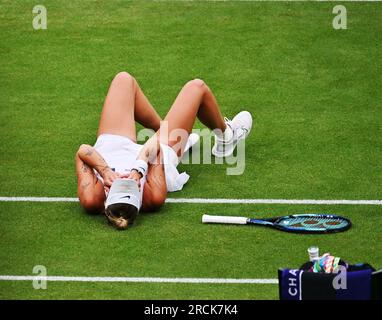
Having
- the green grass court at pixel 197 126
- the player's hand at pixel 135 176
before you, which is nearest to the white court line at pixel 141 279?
the green grass court at pixel 197 126

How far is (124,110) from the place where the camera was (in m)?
11.9

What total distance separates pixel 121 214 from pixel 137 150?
1.10 m

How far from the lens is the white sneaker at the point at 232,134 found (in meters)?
12.5

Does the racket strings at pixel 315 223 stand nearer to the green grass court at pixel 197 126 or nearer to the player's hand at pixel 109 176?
the green grass court at pixel 197 126

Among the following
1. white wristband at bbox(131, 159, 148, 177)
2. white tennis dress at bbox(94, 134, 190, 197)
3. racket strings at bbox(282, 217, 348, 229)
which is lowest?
racket strings at bbox(282, 217, 348, 229)

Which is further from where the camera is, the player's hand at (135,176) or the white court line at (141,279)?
the player's hand at (135,176)

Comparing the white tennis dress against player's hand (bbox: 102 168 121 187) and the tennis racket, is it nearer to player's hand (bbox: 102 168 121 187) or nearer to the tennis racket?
player's hand (bbox: 102 168 121 187)

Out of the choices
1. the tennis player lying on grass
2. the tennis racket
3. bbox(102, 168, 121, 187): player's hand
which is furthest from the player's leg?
the tennis racket

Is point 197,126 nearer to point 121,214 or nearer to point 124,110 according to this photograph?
point 124,110

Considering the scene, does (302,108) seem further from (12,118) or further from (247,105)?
(12,118)

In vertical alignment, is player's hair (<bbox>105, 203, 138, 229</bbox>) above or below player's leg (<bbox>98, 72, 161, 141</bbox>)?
below

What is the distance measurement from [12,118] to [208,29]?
3800 millimetres

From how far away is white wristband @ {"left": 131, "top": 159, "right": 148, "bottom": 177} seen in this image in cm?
1092
